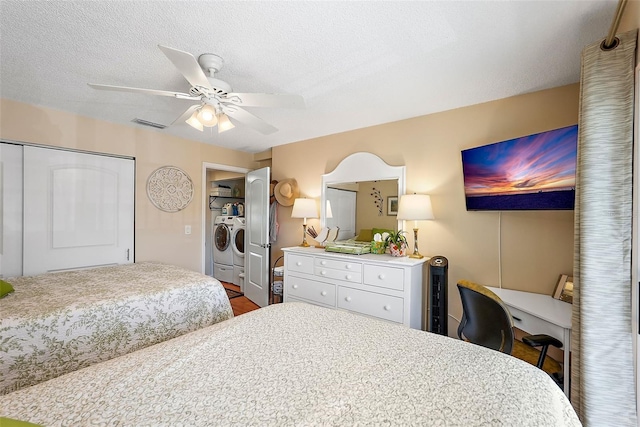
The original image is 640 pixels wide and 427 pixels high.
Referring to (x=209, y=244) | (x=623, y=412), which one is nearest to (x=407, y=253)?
(x=623, y=412)

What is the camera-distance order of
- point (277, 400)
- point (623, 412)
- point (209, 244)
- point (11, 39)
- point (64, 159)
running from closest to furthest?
point (277, 400)
point (623, 412)
point (11, 39)
point (64, 159)
point (209, 244)

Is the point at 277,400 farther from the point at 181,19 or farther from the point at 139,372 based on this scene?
the point at 181,19

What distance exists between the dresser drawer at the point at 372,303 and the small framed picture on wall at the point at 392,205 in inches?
35.6

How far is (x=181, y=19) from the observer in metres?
1.42

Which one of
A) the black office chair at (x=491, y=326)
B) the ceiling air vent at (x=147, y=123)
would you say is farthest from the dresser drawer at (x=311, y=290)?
the ceiling air vent at (x=147, y=123)

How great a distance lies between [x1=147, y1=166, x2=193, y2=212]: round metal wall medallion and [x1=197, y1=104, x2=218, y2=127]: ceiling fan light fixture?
194 centimetres

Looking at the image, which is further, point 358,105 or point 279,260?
point 279,260

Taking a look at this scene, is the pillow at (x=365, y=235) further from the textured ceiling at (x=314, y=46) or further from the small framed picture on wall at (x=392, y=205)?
the textured ceiling at (x=314, y=46)

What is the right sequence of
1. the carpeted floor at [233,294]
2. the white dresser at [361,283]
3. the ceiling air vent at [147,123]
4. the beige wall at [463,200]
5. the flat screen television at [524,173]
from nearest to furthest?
the flat screen television at [524,173]
the beige wall at [463,200]
the white dresser at [361,283]
the ceiling air vent at [147,123]
the carpeted floor at [233,294]

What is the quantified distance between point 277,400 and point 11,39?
239 cm

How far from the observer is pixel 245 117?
2.02 m

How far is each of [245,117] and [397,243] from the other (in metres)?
1.83

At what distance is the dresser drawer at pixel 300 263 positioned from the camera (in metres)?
3.01

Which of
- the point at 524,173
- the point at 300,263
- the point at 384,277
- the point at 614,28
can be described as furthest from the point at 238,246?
the point at 614,28
